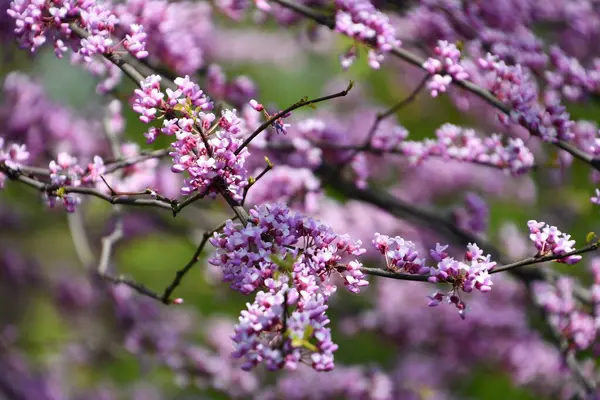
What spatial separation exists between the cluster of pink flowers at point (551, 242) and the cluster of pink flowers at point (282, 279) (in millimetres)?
733

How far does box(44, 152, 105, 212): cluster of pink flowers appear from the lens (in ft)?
10.6

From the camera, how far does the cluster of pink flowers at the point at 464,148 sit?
394 cm

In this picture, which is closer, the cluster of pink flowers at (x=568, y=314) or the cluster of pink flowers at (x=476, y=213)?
the cluster of pink flowers at (x=568, y=314)

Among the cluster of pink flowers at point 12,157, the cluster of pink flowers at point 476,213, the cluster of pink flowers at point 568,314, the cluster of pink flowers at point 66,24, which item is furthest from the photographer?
the cluster of pink flowers at point 476,213

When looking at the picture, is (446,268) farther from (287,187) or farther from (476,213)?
(476,213)

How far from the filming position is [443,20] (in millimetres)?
5027

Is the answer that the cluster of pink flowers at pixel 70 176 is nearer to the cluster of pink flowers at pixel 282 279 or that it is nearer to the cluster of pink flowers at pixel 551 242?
the cluster of pink flowers at pixel 282 279

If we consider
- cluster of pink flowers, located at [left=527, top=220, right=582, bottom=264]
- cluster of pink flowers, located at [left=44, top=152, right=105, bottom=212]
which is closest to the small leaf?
cluster of pink flowers, located at [left=527, top=220, right=582, bottom=264]

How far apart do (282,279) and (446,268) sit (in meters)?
0.65

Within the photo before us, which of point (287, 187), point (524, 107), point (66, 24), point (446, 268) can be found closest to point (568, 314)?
point (524, 107)

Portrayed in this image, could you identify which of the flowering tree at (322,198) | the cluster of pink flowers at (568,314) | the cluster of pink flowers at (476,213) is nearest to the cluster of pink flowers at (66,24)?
the flowering tree at (322,198)

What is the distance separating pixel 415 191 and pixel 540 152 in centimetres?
166

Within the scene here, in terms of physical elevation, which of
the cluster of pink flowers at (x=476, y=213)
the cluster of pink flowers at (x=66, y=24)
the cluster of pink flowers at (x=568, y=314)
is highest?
the cluster of pink flowers at (x=66, y=24)

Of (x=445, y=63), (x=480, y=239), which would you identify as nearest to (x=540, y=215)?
(x=480, y=239)
